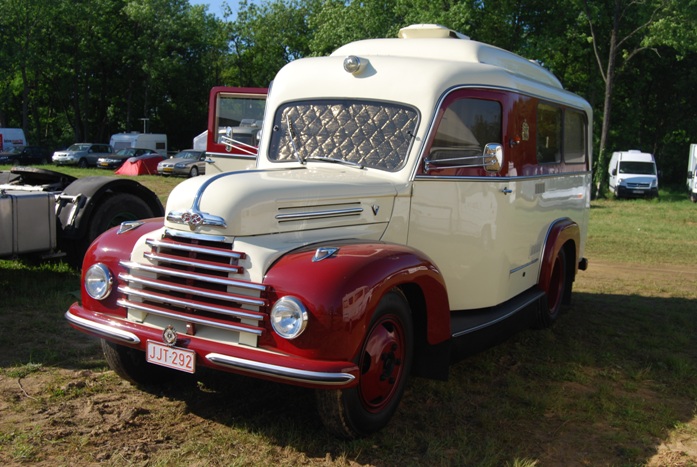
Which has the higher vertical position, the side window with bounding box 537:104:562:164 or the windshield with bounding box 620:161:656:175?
the side window with bounding box 537:104:562:164

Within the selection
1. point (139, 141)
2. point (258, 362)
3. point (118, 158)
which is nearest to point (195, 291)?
point (258, 362)

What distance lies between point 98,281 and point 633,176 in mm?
27441

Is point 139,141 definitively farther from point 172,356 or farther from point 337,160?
point 172,356

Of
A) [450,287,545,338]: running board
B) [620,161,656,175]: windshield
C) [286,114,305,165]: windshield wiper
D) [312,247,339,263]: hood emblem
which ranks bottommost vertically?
[450,287,545,338]: running board

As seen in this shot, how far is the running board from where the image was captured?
16.3 ft

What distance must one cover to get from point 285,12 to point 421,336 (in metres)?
51.5

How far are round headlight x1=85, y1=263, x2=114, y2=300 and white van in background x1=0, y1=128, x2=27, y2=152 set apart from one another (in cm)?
4017

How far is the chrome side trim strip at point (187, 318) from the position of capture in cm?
380

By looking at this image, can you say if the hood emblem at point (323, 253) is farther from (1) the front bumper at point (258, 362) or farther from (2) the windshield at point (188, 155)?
(2) the windshield at point (188, 155)

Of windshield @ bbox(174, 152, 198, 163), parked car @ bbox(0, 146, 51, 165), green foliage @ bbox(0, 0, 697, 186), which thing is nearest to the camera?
green foliage @ bbox(0, 0, 697, 186)

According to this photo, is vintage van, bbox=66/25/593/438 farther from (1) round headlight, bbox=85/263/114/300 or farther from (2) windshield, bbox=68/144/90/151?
(2) windshield, bbox=68/144/90/151

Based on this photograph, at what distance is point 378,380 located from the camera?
4.19 metres

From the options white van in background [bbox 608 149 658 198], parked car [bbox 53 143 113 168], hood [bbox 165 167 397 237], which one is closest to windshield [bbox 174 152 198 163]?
parked car [bbox 53 143 113 168]

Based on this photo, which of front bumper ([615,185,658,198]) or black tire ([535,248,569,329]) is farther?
front bumper ([615,185,658,198])
